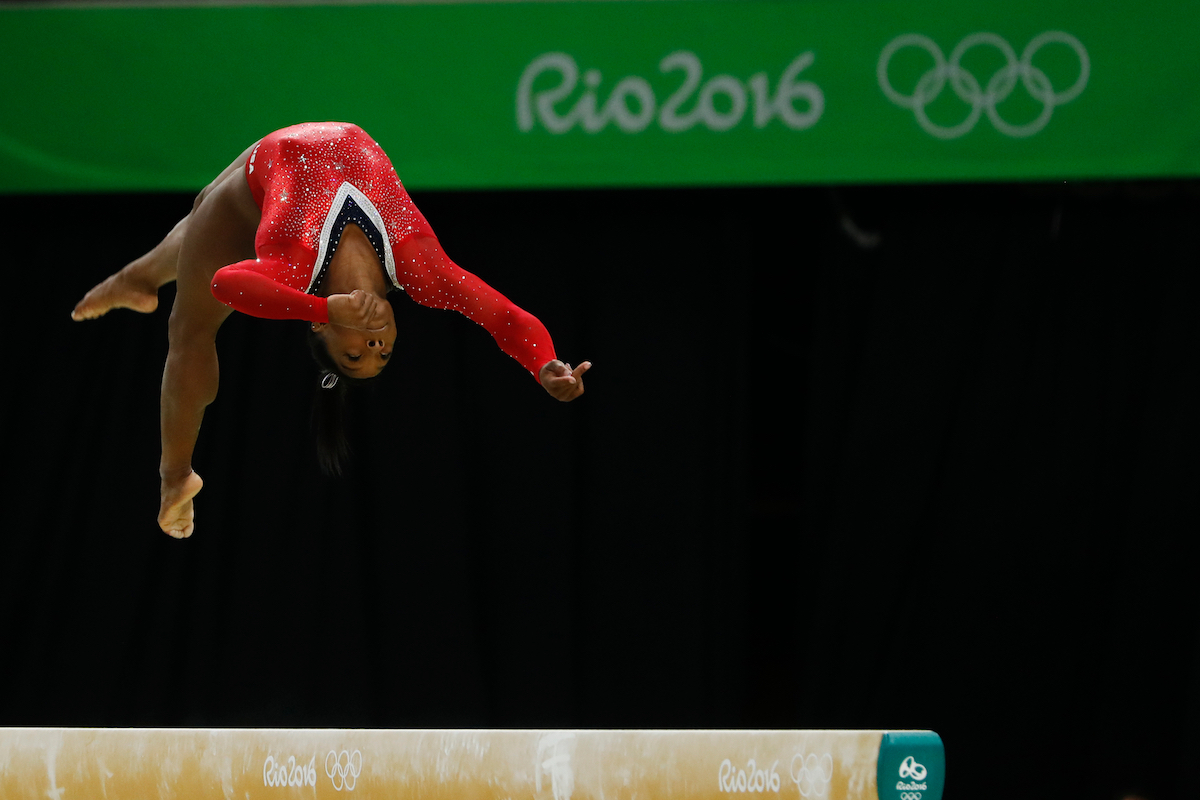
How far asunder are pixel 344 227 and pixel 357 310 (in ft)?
0.89

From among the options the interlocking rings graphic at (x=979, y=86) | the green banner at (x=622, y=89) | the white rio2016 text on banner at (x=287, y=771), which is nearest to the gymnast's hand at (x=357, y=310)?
the white rio2016 text on banner at (x=287, y=771)

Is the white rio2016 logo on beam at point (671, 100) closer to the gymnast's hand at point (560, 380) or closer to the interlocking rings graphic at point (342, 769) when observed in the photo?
the gymnast's hand at point (560, 380)

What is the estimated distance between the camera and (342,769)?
2.47 m

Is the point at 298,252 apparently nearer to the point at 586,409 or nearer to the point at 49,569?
the point at 586,409

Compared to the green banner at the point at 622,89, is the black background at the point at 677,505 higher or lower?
lower

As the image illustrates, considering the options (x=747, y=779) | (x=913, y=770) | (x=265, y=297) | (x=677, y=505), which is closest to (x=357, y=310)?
(x=265, y=297)

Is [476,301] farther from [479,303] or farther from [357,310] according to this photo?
[357,310]

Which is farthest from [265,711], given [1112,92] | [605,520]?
[1112,92]

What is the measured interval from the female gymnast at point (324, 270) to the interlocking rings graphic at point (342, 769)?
60 centimetres

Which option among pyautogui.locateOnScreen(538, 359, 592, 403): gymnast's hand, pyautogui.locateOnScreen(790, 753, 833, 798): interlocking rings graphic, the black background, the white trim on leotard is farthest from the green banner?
pyautogui.locateOnScreen(790, 753, 833, 798): interlocking rings graphic

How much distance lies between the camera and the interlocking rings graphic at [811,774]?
8.02 ft

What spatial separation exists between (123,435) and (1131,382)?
3587 millimetres

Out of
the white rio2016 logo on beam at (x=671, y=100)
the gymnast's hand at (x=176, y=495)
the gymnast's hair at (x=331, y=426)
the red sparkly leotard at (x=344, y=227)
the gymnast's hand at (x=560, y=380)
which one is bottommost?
the gymnast's hand at (x=176, y=495)

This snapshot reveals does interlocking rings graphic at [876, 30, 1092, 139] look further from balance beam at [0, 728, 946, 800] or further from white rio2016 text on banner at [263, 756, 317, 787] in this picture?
white rio2016 text on banner at [263, 756, 317, 787]
